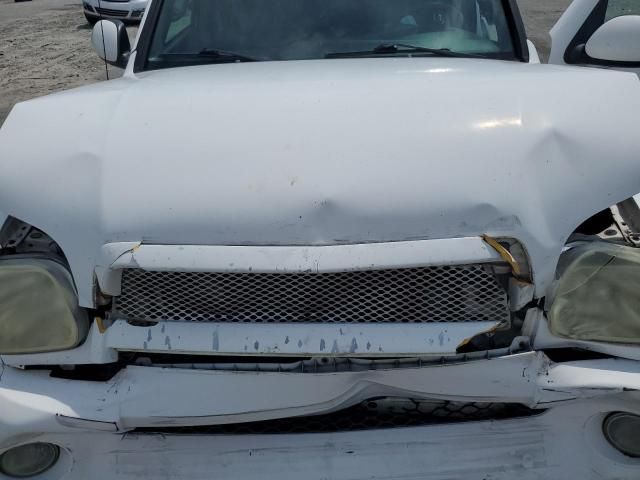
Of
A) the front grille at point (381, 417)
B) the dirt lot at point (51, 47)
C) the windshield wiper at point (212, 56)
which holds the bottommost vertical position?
the dirt lot at point (51, 47)

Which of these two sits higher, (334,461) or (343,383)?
(343,383)

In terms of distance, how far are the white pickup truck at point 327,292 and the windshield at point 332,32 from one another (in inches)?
37.4

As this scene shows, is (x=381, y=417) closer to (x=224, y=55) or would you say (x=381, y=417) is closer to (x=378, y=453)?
(x=378, y=453)

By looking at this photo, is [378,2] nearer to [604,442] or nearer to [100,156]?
[100,156]

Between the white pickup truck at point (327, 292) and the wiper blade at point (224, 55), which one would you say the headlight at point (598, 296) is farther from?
the wiper blade at point (224, 55)

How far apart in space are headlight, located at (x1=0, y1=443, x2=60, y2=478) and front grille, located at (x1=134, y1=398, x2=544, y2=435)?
29 cm

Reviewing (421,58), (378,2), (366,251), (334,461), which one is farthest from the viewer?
(378,2)

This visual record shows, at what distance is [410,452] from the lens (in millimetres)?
1987

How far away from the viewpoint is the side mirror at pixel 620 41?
3.14 m

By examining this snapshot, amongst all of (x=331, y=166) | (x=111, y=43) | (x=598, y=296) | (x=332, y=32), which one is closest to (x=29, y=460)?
(x=331, y=166)

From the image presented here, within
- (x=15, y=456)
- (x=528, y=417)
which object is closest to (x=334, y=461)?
(x=528, y=417)

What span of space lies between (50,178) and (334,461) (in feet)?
3.67

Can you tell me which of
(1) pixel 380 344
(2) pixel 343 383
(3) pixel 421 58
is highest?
(3) pixel 421 58

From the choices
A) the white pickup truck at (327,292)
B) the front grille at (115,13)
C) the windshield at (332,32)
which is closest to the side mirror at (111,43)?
the windshield at (332,32)
